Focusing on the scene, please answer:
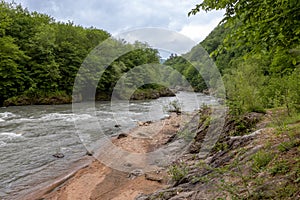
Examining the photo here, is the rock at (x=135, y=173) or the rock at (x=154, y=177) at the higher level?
the rock at (x=154, y=177)

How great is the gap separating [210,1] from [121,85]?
112 feet

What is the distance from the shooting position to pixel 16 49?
88.1ft

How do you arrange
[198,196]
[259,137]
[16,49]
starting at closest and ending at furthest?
1. [198,196]
2. [259,137]
3. [16,49]

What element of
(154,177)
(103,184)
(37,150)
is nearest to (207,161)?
(154,177)

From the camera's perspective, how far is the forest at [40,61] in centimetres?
2634

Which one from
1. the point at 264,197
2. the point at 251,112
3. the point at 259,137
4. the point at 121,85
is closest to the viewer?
the point at 264,197

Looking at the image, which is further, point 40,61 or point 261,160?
point 40,61

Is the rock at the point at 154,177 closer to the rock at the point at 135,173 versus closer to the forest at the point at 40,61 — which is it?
the rock at the point at 135,173

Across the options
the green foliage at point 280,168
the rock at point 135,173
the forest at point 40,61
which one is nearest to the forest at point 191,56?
the forest at point 40,61

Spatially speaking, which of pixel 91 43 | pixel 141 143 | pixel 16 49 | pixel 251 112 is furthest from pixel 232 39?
pixel 91 43

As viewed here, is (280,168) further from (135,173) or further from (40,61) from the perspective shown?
(40,61)

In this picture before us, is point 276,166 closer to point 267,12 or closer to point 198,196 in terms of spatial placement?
point 198,196

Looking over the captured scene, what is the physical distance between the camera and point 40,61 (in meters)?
30.7

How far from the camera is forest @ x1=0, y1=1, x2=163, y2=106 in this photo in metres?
26.3
